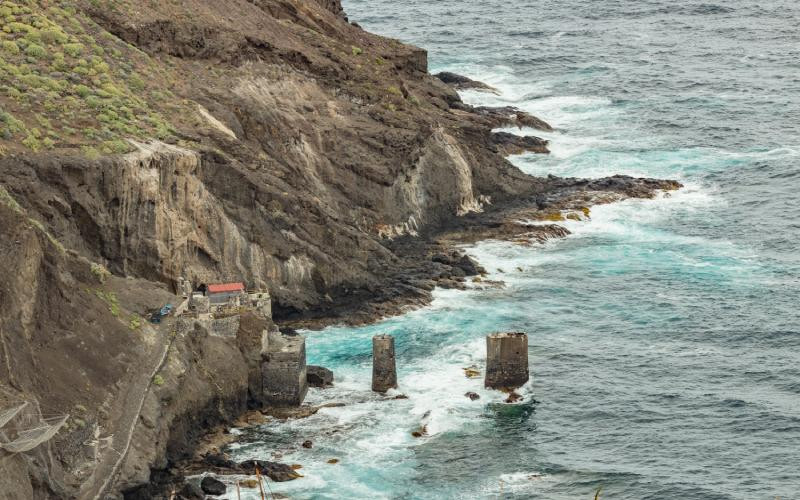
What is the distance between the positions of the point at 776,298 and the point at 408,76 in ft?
140

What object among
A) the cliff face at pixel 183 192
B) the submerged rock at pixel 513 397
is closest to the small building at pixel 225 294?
the cliff face at pixel 183 192

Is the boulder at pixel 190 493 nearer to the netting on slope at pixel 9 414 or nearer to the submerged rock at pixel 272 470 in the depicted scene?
the submerged rock at pixel 272 470

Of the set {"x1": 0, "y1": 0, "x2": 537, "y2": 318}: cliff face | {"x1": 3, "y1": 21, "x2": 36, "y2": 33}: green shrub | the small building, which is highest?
{"x1": 3, "y1": 21, "x2": 36, "y2": 33}: green shrub

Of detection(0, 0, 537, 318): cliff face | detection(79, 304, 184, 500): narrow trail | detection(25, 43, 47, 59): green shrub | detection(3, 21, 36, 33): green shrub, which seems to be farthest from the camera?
detection(3, 21, 36, 33): green shrub

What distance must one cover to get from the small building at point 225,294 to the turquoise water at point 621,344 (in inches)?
257

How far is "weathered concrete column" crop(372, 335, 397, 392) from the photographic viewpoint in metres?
84.7

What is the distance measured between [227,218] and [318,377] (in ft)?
46.2

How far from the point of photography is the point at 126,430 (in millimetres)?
71812

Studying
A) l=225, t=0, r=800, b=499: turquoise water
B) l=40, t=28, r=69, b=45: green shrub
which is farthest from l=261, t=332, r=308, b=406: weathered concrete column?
l=40, t=28, r=69, b=45: green shrub

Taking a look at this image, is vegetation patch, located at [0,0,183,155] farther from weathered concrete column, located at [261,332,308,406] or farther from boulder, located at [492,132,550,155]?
boulder, located at [492,132,550,155]

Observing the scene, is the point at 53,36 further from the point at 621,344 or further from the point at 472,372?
the point at 621,344

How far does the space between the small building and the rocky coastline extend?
2791 mm

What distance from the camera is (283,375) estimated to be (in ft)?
271

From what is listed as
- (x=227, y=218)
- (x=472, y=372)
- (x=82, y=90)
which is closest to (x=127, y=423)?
(x=472, y=372)
